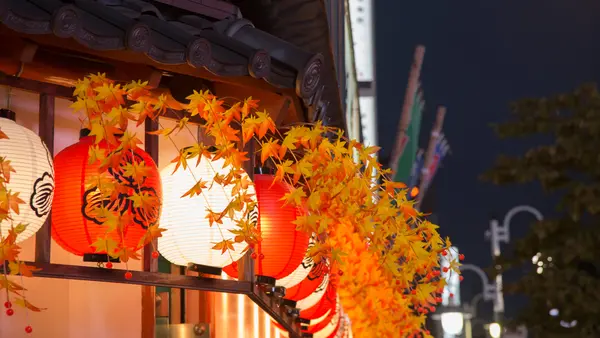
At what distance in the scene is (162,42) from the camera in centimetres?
621

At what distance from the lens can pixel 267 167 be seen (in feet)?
26.3

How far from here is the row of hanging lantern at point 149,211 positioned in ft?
18.1

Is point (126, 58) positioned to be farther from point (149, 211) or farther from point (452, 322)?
point (452, 322)

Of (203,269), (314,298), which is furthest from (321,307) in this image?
(203,269)

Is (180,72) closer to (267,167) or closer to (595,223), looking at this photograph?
(267,167)

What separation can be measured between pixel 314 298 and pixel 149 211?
434 centimetres

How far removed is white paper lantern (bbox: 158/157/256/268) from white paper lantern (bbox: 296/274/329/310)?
3.42 metres

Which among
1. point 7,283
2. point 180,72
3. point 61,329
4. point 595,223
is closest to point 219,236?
point 180,72

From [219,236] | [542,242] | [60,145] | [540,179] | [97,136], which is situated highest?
[540,179]

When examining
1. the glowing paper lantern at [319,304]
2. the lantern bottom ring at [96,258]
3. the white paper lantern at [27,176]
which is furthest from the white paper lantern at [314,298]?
the white paper lantern at [27,176]

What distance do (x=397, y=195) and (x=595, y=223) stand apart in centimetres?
→ 2597

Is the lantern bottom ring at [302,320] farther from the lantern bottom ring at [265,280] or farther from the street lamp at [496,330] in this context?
the street lamp at [496,330]

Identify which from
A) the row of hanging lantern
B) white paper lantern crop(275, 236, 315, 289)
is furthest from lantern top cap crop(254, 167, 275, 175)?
white paper lantern crop(275, 236, 315, 289)

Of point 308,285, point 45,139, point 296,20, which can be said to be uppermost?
point 296,20
